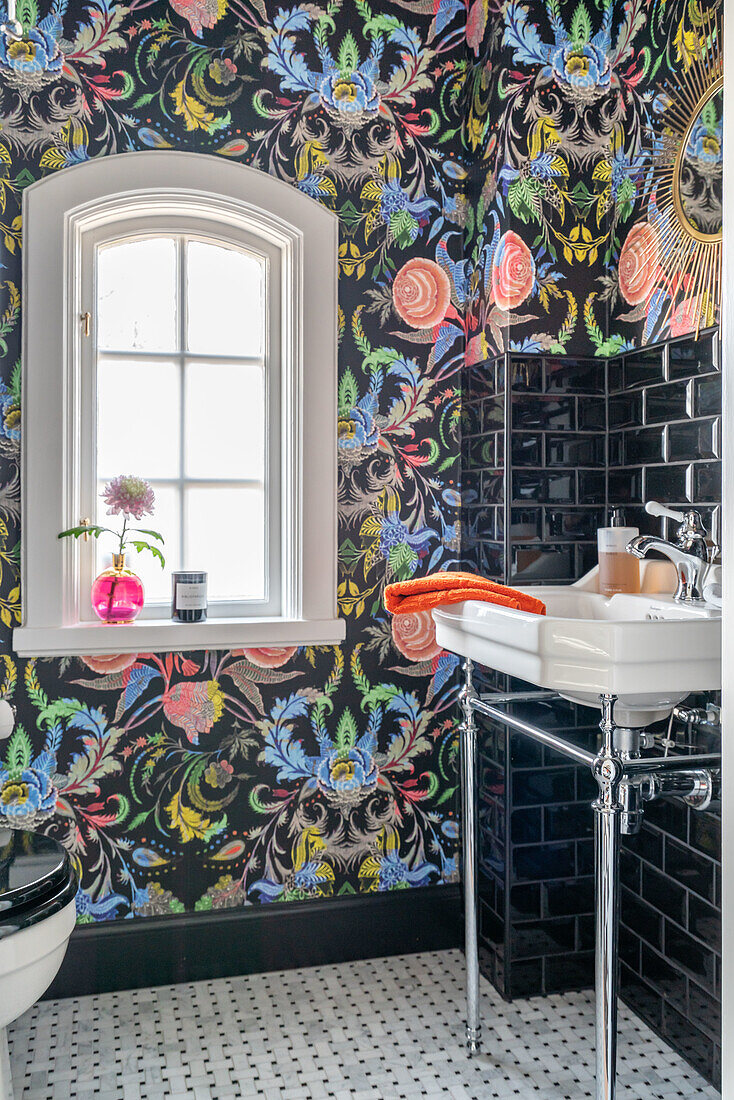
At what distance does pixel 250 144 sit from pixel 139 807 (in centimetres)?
169

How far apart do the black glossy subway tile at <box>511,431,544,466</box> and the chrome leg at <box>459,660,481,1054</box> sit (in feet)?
1.71

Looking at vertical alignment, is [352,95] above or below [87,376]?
above

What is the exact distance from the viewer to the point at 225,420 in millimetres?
2449

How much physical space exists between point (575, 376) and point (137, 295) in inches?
44.8

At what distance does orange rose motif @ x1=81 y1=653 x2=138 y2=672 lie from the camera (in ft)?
7.40

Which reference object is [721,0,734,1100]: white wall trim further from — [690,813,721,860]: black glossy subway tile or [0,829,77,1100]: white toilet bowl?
[0,829,77,1100]: white toilet bowl

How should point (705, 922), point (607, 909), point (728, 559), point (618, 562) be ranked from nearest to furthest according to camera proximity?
point (728, 559)
point (607, 909)
point (705, 922)
point (618, 562)

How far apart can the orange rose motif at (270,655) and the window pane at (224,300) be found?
0.79 metres

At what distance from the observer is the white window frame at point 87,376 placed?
2.20 meters

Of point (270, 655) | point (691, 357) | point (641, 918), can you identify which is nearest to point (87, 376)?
point (270, 655)

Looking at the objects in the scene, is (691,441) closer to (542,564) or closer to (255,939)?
(542,564)

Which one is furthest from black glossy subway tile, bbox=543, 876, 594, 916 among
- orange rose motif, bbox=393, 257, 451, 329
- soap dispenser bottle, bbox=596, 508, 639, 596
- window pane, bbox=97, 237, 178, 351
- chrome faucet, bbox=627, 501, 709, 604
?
window pane, bbox=97, 237, 178, 351

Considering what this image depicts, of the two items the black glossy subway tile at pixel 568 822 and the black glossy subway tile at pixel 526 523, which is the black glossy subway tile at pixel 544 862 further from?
the black glossy subway tile at pixel 526 523

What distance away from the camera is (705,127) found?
1875 mm
